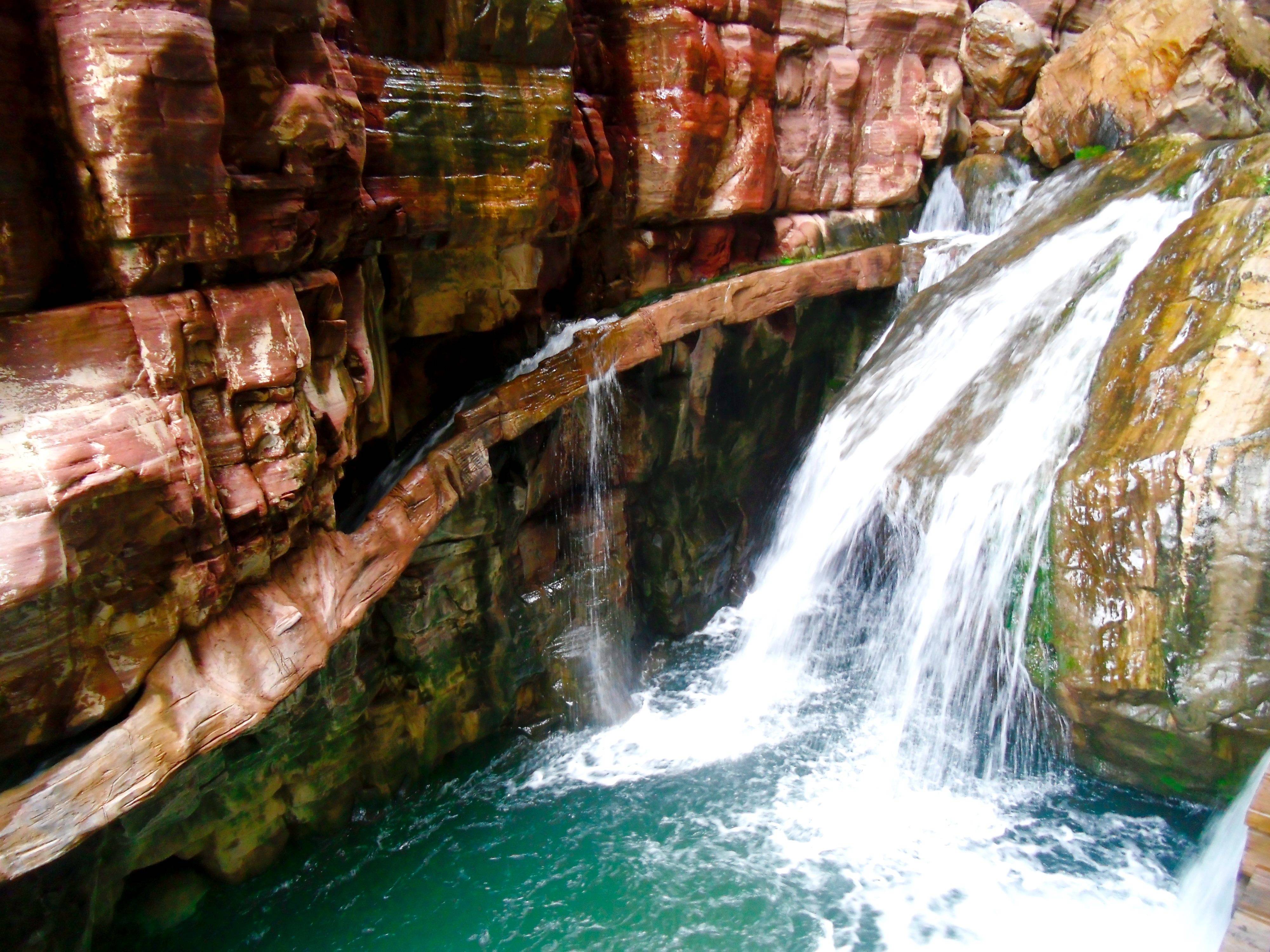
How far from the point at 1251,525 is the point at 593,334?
Result: 4560 millimetres

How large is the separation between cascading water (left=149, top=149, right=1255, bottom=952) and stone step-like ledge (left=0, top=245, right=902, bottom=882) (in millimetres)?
640

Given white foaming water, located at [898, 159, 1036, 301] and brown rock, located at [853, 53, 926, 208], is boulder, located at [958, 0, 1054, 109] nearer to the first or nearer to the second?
brown rock, located at [853, 53, 926, 208]

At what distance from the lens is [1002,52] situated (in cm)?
1107

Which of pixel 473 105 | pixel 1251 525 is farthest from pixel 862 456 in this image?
pixel 473 105

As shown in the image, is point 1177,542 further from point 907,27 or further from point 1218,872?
point 907,27

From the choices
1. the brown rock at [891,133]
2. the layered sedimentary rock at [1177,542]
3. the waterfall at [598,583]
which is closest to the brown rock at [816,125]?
the brown rock at [891,133]

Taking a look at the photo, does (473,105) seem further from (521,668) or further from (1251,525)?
(1251,525)

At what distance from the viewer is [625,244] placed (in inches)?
324

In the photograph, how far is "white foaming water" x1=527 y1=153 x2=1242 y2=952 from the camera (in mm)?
5410

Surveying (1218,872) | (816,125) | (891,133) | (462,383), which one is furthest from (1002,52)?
(1218,872)

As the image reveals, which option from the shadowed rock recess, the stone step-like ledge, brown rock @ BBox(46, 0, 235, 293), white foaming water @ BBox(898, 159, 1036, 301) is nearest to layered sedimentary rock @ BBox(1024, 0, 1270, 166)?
the shadowed rock recess

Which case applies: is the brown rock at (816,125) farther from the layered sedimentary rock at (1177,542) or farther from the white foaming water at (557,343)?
the layered sedimentary rock at (1177,542)

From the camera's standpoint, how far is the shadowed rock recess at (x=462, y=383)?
3955mm

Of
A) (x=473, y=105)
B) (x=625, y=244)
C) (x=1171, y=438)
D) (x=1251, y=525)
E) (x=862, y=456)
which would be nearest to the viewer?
(x=1251, y=525)
